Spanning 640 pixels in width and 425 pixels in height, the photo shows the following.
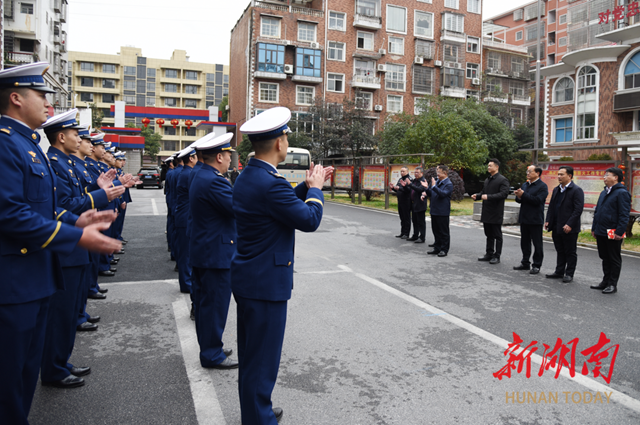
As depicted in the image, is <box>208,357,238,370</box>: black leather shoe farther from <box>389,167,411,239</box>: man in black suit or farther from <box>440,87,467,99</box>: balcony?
<box>440,87,467,99</box>: balcony

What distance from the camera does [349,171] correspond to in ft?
82.3

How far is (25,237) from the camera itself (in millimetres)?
2469

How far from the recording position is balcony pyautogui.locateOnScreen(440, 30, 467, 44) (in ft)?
164

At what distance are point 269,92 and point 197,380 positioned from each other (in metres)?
42.8

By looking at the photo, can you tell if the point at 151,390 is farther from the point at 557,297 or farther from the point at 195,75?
the point at 195,75

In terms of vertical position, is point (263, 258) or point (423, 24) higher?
point (423, 24)

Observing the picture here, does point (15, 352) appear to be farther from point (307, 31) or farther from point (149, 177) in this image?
point (307, 31)

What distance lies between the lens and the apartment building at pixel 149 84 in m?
83.4

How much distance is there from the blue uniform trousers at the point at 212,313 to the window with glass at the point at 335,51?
→ 44.6 metres

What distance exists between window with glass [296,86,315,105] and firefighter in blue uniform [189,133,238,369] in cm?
4215

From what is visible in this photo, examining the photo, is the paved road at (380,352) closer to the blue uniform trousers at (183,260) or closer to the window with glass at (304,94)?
the blue uniform trousers at (183,260)

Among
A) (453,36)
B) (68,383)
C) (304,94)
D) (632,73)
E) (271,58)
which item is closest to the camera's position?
(68,383)

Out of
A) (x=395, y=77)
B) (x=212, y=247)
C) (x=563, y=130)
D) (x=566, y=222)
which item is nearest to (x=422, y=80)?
(x=395, y=77)

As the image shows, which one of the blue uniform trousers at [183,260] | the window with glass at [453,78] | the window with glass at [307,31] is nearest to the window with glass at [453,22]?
the window with glass at [453,78]
